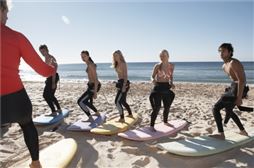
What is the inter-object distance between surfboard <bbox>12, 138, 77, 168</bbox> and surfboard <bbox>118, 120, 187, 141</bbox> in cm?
122

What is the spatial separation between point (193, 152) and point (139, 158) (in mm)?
869

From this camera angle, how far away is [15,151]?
15.6 ft

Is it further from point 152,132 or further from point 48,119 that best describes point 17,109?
point 48,119

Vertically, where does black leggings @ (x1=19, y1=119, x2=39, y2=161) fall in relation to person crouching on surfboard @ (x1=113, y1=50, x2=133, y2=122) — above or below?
below

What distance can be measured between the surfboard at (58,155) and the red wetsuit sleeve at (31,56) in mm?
1624

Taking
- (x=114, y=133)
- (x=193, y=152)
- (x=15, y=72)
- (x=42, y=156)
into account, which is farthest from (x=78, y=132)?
(x=15, y=72)

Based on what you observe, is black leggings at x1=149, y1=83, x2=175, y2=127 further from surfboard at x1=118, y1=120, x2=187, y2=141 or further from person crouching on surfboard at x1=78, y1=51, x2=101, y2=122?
person crouching on surfboard at x1=78, y1=51, x2=101, y2=122

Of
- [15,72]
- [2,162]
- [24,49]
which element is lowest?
[2,162]

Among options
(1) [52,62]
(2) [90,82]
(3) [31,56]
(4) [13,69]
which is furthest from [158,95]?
(4) [13,69]

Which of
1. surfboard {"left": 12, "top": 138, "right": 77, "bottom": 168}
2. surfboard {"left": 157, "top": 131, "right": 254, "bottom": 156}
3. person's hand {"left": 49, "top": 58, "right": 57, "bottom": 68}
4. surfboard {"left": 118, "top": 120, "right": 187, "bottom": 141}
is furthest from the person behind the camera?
person's hand {"left": 49, "top": 58, "right": 57, "bottom": 68}

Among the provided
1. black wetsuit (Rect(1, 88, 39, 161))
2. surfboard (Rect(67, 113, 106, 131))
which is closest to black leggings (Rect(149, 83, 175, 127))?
surfboard (Rect(67, 113, 106, 131))

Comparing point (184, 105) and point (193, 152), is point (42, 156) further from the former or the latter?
point (184, 105)

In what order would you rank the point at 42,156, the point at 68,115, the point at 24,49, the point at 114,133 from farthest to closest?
the point at 68,115 < the point at 114,133 < the point at 42,156 < the point at 24,49

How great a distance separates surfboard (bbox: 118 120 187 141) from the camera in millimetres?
5232
